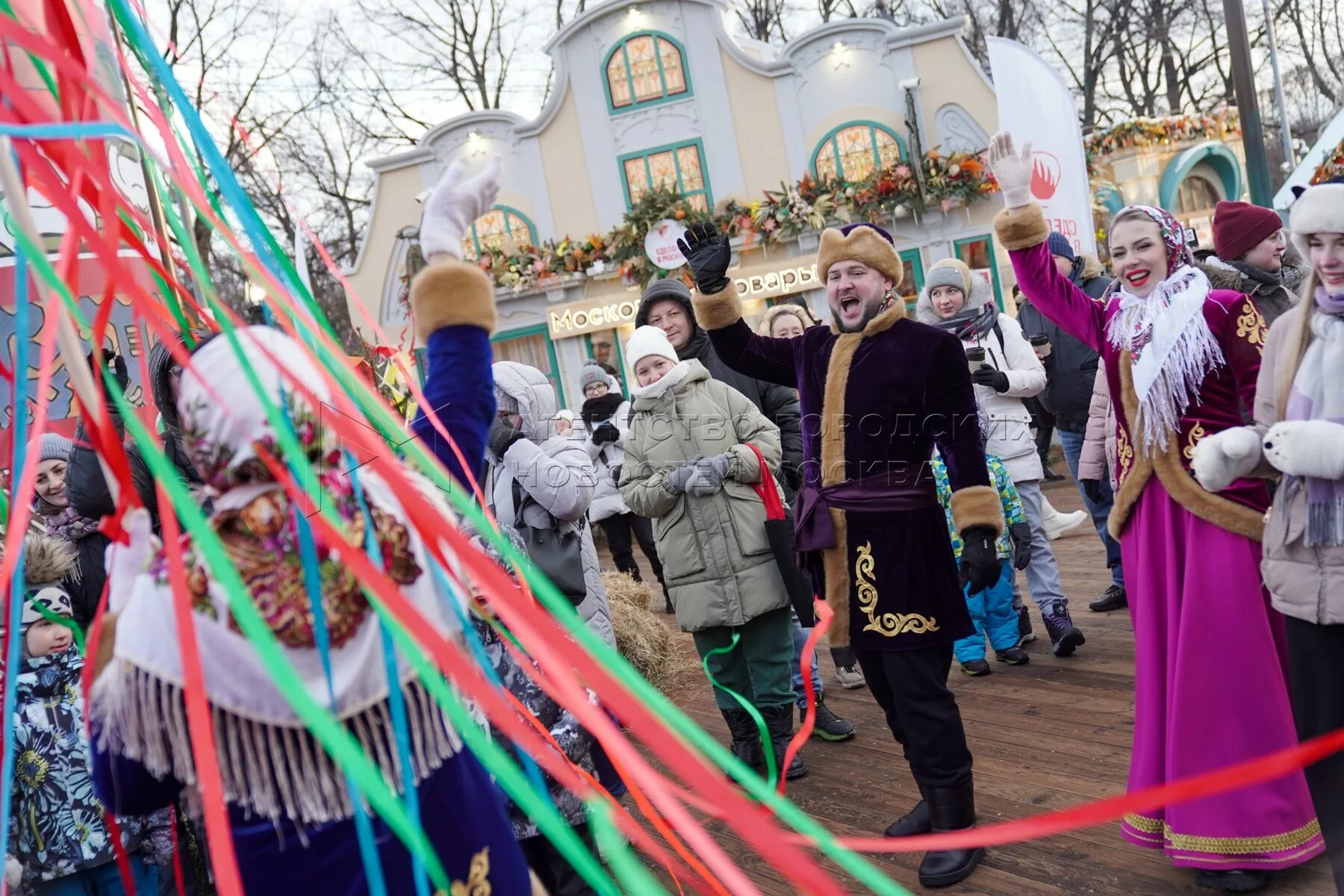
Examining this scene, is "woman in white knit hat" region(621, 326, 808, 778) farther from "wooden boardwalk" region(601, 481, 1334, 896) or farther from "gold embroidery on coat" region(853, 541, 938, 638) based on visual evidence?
"gold embroidery on coat" region(853, 541, 938, 638)

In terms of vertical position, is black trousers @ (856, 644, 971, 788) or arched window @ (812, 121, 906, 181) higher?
arched window @ (812, 121, 906, 181)

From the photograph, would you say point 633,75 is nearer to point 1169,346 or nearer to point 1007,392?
point 1007,392

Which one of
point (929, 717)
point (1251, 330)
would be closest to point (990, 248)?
point (1251, 330)

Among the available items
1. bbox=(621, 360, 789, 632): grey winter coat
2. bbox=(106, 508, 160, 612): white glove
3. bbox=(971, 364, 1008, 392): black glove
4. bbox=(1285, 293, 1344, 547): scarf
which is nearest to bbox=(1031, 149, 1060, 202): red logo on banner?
bbox=(971, 364, 1008, 392): black glove

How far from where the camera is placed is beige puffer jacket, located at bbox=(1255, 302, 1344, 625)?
228 centimetres

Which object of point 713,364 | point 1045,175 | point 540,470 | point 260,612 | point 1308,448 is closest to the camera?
point 260,612

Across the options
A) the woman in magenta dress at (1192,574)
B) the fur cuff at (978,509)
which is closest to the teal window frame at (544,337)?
the fur cuff at (978,509)

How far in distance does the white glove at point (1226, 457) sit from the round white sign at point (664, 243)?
10700 mm

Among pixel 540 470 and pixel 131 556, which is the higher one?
pixel 131 556

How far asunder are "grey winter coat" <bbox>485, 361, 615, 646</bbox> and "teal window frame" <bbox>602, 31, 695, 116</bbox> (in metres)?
11.6

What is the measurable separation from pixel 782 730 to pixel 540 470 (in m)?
1.44

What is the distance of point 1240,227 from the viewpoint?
4.27 meters

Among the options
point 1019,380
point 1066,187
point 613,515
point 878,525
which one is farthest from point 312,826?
point 1066,187

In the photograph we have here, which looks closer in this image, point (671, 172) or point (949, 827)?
point (949, 827)
